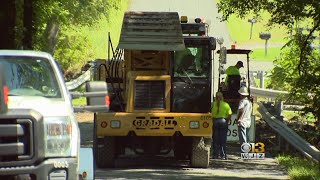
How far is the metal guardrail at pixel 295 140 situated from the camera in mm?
15791

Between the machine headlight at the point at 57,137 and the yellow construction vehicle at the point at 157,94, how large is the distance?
7423 millimetres

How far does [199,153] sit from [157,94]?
151cm

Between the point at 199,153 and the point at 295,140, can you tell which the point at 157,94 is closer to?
the point at 199,153

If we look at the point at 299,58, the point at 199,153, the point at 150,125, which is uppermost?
the point at 299,58

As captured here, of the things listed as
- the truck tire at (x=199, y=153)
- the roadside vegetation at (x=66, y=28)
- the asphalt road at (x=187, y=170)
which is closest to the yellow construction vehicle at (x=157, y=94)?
the truck tire at (x=199, y=153)

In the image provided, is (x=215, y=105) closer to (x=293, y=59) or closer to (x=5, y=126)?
(x=293, y=59)

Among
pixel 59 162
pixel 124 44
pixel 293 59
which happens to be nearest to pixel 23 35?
pixel 124 44

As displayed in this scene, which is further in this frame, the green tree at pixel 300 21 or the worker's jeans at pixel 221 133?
the worker's jeans at pixel 221 133

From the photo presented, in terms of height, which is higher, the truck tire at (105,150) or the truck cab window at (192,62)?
the truck cab window at (192,62)

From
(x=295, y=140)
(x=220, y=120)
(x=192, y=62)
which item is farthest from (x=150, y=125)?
(x=295, y=140)

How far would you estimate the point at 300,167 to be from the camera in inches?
621

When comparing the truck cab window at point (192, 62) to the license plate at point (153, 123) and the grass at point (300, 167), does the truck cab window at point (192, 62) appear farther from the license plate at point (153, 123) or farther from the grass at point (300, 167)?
the grass at point (300, 167)

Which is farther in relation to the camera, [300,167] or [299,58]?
[299,58]

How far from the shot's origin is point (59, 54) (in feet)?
138
